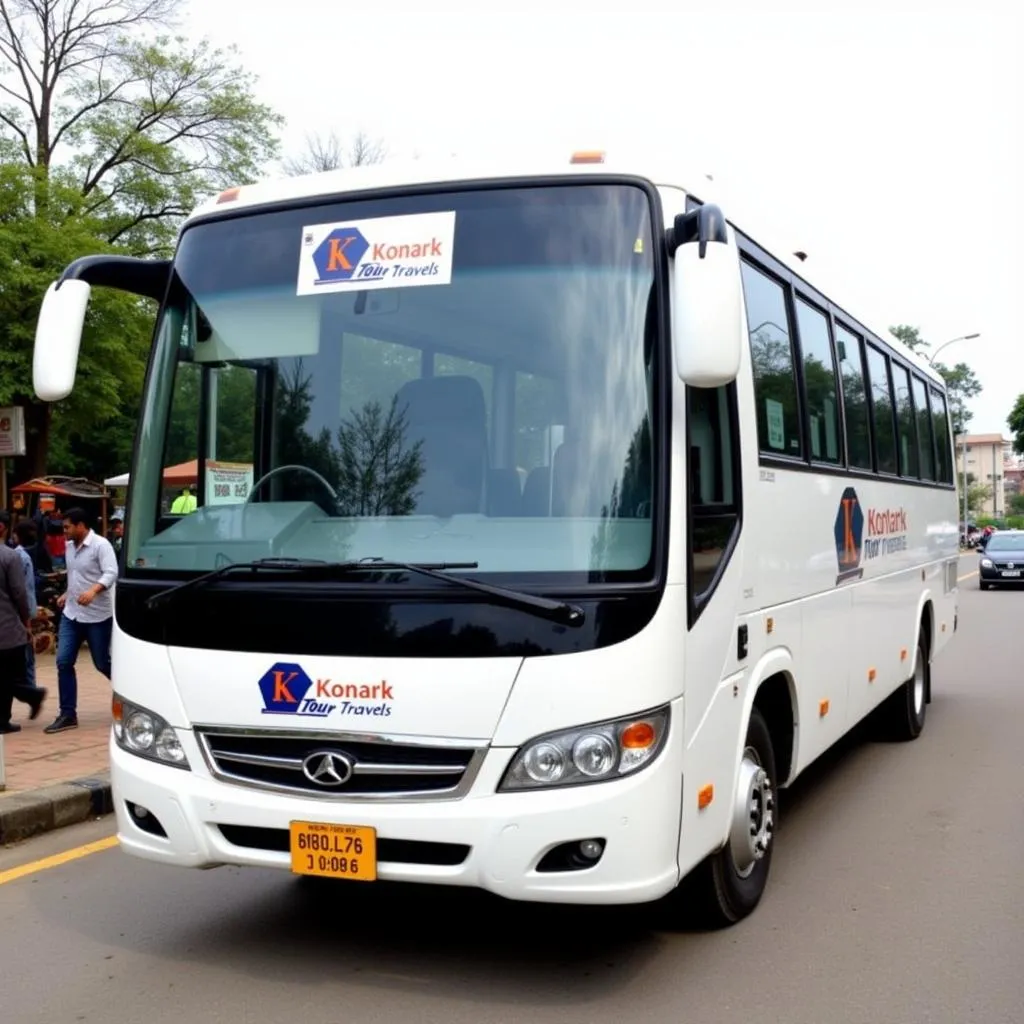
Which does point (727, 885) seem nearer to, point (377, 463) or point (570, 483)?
point (570, 483)

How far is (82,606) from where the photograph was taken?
32.6 ft

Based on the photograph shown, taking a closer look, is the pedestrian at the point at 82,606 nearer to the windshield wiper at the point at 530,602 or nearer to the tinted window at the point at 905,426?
the tinted window at the point at 905,426

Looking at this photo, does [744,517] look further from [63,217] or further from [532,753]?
[63,217]

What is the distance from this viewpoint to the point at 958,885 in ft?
19.1

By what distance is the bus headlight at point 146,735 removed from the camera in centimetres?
460

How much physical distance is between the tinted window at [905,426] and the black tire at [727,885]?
167 inches

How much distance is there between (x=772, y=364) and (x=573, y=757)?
237 centimetres

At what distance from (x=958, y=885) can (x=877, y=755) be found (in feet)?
11.0

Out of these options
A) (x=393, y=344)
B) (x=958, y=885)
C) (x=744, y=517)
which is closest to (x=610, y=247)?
(x=393, y=344)

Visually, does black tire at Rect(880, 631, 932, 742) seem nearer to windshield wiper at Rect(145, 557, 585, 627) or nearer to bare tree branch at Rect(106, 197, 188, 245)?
windshield wiper at Rect(145, 557, 585, 627)

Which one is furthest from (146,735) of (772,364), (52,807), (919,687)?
(919,687)

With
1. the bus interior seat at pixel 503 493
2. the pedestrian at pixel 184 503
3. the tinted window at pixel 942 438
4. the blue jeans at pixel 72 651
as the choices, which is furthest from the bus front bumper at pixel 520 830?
the tinted window at pixel 942 438

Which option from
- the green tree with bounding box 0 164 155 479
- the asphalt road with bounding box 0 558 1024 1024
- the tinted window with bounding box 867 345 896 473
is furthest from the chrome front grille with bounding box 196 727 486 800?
the green tree with bounding box 0 164 155 479

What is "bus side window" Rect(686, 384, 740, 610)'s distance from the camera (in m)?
4.51
